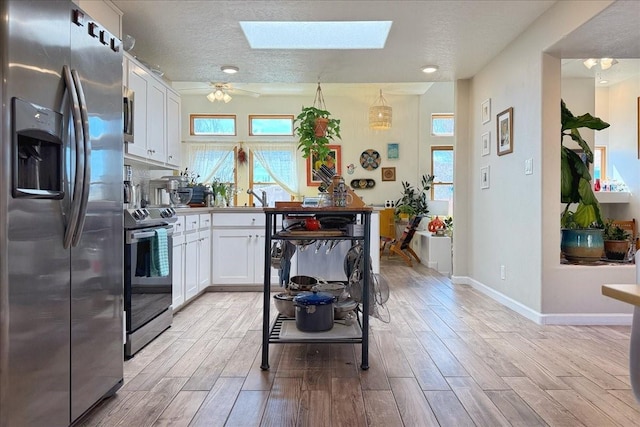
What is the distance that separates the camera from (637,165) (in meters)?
6.02

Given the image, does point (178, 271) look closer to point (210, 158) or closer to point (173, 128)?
point (173, 128)

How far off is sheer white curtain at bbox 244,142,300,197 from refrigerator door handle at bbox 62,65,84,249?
671 cm

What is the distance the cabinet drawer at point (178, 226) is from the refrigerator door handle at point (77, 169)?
5.79ft

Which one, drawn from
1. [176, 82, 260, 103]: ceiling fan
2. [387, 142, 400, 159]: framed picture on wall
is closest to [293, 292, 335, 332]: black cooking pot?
[176, 82, 260, 103]: ceiling fan

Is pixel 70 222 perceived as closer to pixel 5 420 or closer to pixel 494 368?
pixel 5 420

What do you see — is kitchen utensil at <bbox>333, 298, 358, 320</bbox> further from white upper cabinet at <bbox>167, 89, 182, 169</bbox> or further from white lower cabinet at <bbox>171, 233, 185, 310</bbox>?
white upper cabinet at <bbox>167, 89, 182, 169</bbox>

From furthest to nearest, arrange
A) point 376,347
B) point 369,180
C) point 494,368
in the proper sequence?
point 369,180 < point 376,347 < point 494,368

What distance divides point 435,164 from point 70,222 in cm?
759

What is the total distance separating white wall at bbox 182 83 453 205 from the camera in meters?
8.25

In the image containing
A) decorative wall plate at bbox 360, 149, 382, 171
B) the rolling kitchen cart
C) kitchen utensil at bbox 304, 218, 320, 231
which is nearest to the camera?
the rolling kitchen cart

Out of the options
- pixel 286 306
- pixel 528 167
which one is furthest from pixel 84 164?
pixel 528 167

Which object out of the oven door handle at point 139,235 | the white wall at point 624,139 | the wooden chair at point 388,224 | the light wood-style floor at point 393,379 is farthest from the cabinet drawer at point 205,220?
the white wall at point 624,139

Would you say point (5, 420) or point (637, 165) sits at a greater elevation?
point (637, 165)

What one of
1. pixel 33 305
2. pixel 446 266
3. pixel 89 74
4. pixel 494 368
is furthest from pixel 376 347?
pixel 446 266
